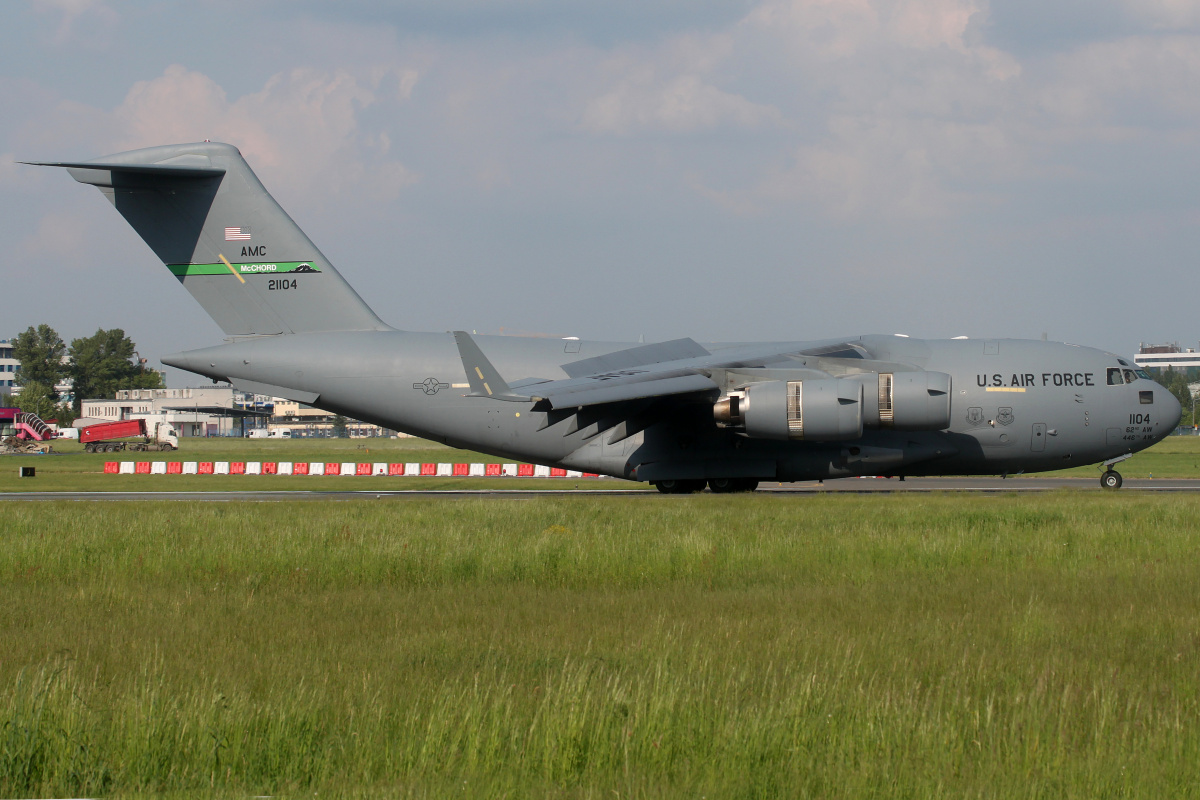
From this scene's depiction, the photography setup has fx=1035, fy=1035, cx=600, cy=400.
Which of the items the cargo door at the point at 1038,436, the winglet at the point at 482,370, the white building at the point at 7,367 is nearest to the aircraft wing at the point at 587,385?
the winglet at the point at 482,370

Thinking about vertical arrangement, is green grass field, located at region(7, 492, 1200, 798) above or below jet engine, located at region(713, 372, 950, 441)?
below

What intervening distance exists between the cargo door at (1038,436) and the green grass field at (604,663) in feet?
29.2

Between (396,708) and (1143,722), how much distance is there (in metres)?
3.67

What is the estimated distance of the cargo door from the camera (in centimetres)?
2103

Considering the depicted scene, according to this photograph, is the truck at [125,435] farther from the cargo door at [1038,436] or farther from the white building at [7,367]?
the white building at [7,367]

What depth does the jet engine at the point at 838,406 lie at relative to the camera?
19.2m

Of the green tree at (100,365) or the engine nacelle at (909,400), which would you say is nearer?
the engine nacelle at (909,400)

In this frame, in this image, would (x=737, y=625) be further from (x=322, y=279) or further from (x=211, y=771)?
(x=322, y=279)

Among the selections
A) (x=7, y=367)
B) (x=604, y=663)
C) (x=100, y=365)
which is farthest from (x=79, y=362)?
(x=604, y=663)

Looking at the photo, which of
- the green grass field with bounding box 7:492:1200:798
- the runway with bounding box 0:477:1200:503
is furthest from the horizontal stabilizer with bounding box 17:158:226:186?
the green grass field with bounding box 7:492:1200:798

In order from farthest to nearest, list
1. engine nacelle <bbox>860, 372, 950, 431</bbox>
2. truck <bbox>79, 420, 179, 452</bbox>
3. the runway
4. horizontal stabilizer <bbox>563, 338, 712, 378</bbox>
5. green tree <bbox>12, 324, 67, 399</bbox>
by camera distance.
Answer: green tree <bbox>12, 324, 67, 399</bbox>
truck <bbox>79, 420, 179, 452</bbox>
the runway
horizontal stabilizer <bbox>563, 338, 712, 378</bbox>
engine nacelle <bbox>860, 372, 950, 431</bbox>

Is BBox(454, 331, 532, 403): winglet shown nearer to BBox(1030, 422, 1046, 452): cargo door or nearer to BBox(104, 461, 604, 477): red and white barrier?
BBox(1030, 422, 1046, 452): cargo door

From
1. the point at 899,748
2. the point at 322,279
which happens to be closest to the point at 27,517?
the point at 322,279

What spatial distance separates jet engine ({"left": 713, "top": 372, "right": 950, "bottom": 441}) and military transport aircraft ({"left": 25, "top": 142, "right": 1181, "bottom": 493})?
1.5 inches
